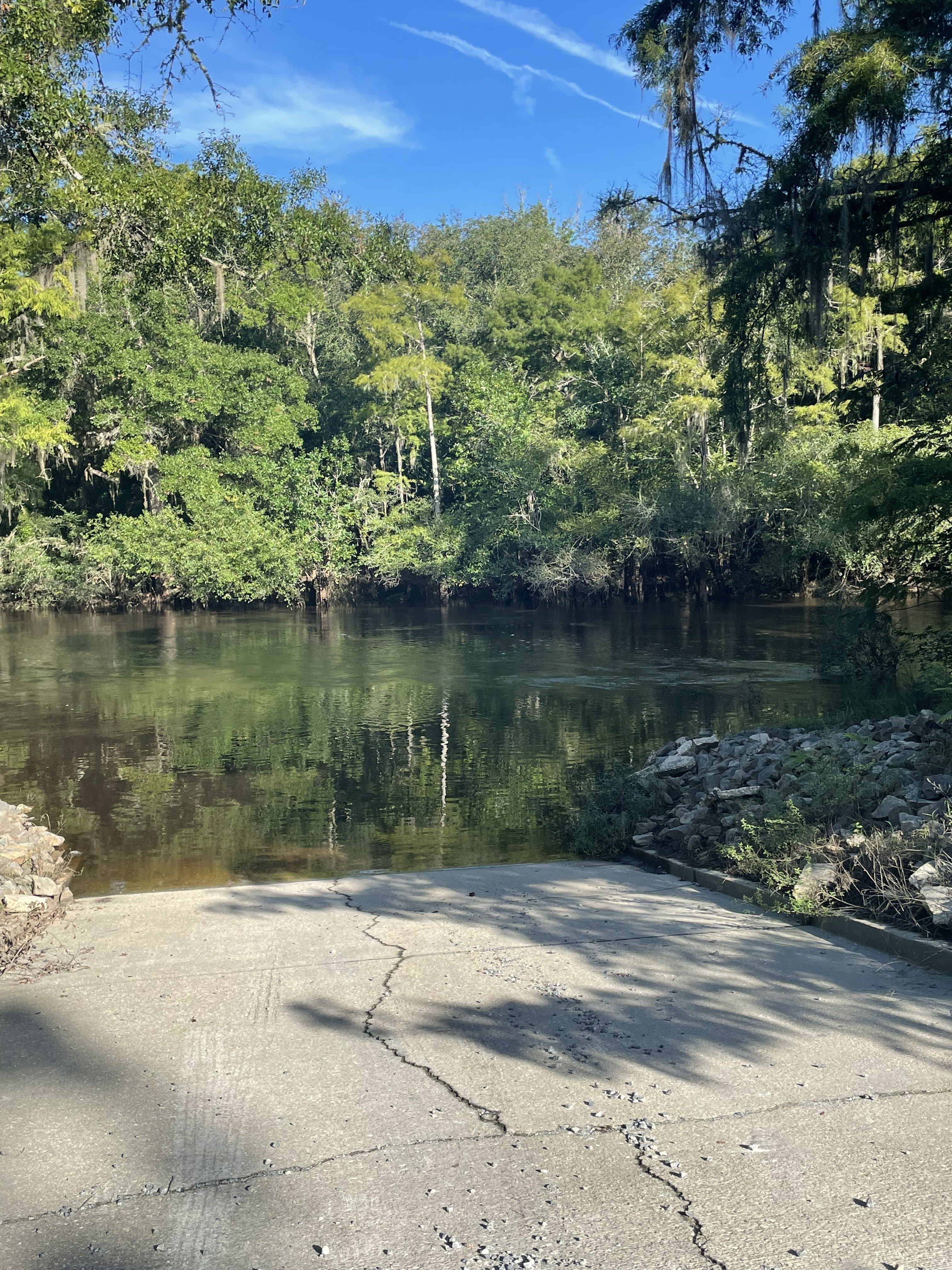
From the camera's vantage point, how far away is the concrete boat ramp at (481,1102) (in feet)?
9.96

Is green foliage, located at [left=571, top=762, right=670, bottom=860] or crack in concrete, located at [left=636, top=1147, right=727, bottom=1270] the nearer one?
crack in concrete, located at [left=636, top=1147, right=727, bottom=1270]

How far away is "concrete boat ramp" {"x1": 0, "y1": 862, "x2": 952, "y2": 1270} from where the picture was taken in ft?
9.96

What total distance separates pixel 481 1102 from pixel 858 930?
268 cm

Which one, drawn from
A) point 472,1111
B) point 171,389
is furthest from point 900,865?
point 171,389

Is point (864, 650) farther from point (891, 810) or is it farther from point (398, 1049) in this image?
point (398, 1049)

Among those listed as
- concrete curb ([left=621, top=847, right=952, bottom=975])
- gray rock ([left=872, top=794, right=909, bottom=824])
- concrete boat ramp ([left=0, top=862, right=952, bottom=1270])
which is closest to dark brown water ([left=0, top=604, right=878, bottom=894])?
concrete curb ([left=621, top=847, right=952, bottom=975])

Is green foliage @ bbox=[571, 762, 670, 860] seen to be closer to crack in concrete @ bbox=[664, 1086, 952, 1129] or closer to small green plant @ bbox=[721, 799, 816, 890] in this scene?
small green plant @ bbox=[721, 799, 816, 890]

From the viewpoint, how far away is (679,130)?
→ 1437 centimetres

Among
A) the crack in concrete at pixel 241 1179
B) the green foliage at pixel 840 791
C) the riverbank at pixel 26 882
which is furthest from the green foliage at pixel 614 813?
the crack in concrete at pixel 241 1179

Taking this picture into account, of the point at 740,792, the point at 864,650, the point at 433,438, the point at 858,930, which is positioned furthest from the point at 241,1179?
the point at 433,438

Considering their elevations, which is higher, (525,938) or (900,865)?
(900,865)

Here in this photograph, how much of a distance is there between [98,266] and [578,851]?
1118 centimetres

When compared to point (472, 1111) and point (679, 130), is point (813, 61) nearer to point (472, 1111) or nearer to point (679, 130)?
point (679, 130)

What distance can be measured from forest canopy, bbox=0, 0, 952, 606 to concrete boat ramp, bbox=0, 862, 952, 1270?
7.61m
